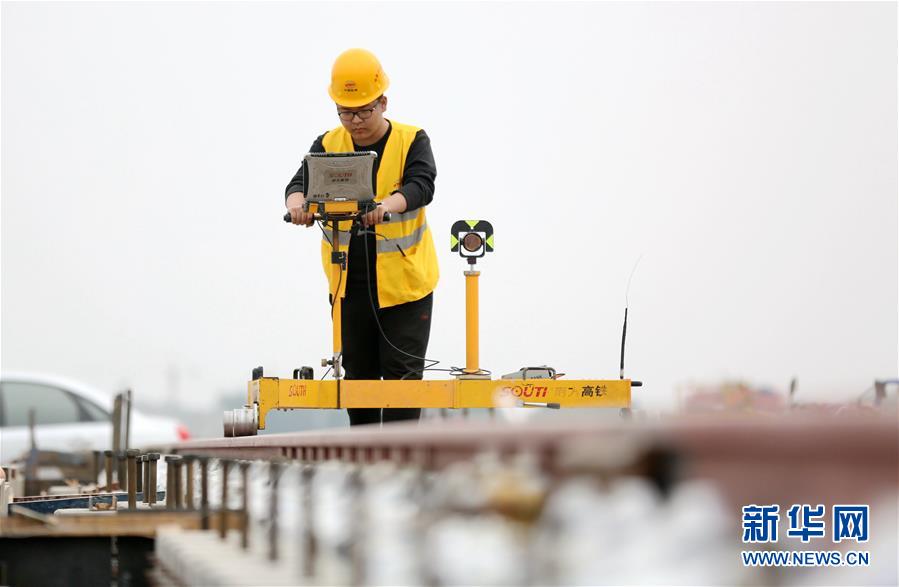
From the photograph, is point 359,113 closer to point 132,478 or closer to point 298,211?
point 298,211

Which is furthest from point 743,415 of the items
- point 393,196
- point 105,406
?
point 105,406

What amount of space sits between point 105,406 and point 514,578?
35.1 ft

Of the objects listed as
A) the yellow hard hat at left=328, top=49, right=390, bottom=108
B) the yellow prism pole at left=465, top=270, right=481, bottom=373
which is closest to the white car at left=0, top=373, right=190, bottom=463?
the yellow prism pole at left=465, top=270, right=481, bottom=373

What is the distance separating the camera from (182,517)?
124 inches

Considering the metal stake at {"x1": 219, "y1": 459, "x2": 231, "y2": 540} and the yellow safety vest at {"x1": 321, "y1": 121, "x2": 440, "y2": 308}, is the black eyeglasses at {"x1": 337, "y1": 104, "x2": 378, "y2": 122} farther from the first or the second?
the metal stake at {"x1": 219, "y1": 459, "x2": 231, "y2": 540}

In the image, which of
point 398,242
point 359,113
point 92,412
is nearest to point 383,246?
point 398,242

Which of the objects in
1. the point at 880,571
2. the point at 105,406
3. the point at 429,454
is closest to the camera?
the point at 880,571

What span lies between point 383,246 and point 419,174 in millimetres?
320

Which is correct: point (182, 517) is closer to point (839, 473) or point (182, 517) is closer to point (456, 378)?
point (839, 473)

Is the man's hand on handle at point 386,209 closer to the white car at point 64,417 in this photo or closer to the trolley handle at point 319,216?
the trolley handle at point 319,216

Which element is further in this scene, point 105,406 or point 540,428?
point 105,406

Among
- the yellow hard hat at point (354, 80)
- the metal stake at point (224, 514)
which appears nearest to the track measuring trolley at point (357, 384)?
the yellow hard hat at point (354, 80)

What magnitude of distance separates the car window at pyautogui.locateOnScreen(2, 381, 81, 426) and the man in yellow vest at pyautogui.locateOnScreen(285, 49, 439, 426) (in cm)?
625

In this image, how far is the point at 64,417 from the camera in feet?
38.4
